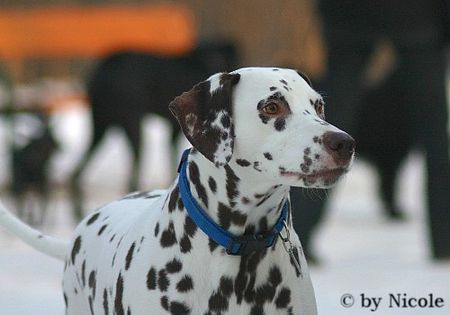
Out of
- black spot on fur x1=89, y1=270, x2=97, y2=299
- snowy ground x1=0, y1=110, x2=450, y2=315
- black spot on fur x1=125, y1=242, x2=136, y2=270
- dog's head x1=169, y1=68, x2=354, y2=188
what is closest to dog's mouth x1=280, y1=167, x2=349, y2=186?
dog's head x1=169, y1=68, x2=354, y2=188

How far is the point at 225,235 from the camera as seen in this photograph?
3332 millimetres

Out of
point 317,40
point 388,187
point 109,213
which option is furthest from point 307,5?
point 109,213

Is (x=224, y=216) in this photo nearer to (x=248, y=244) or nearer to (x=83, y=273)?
(x=248, y=244)

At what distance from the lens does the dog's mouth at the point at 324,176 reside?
318 centimetres

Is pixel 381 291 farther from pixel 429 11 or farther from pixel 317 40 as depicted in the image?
pixel 317 40

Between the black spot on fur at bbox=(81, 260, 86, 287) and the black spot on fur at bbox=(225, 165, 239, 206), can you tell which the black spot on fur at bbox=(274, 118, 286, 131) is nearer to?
the black spot on fur at bbox=(225, 165, 239, 206)

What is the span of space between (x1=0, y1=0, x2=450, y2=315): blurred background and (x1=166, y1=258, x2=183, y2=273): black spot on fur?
1323 mm

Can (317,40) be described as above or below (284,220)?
below

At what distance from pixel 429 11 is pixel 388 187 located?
10.4 feet

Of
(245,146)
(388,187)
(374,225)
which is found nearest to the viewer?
(245,146)

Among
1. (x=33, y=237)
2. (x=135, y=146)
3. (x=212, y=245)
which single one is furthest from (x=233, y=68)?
(x=212, y=245)

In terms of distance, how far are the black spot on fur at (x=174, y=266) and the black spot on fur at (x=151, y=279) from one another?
4 cm

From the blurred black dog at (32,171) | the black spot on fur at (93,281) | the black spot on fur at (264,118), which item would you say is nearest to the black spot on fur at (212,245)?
the black spot on fur at (264,118)

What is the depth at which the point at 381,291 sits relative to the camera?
5355 mm
